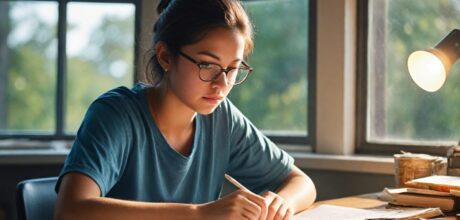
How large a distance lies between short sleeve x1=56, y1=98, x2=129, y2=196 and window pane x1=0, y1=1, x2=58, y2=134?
4.97ft

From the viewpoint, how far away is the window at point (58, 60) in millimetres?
2908

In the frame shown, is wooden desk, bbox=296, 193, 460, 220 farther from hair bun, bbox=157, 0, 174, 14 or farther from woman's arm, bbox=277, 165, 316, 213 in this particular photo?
hair bun, bbox=157, 0, 174, 14

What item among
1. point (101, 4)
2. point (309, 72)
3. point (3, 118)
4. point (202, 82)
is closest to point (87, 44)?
point (101, 4)

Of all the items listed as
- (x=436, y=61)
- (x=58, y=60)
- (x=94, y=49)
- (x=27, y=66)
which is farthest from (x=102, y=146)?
(x=27, y=66)

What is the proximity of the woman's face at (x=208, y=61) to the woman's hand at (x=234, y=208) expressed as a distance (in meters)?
0.26

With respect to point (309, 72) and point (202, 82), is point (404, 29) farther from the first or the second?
point (202, 82)

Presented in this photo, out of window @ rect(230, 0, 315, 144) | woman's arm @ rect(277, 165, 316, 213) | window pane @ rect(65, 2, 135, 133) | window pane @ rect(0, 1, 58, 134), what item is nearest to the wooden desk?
woman's arm @ rect(277, 165, 316, 213)

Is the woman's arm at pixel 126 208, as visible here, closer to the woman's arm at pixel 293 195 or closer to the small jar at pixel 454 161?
the woman's arm at pixel 293 195

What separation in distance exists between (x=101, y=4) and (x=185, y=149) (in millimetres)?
1499

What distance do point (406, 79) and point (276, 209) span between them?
121 cm

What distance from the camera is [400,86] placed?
8.06 ft

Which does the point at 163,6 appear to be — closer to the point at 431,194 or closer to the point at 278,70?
the point at 431,194

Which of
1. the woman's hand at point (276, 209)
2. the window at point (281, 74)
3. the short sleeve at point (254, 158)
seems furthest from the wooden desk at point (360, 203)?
the window at point (281, 74)

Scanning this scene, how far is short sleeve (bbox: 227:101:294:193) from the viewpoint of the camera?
1800 millimetres
